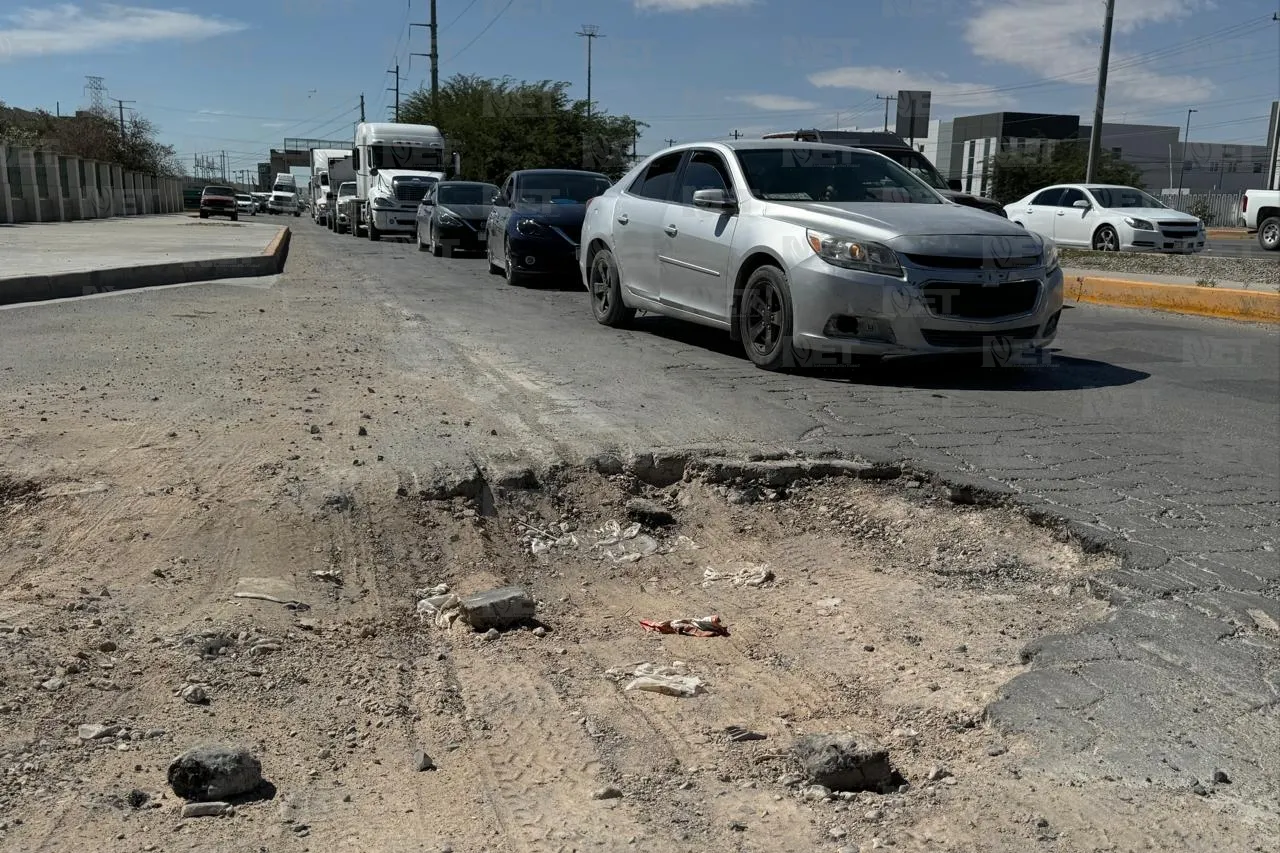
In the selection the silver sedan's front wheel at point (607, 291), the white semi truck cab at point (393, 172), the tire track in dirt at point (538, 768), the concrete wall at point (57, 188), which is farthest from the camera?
the concrete wall at point (57, 188)

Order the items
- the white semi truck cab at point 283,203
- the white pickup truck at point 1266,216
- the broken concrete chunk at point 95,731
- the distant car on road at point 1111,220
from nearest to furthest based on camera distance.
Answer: the broken concrete chunk at point 95,731 → the distant car on road at point 1111,220 → the white pickup truck at point 1266,216 → the white semi truck cab at point 283,203

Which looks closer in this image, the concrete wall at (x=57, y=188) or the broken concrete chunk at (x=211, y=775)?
the broken concrete chunk at (x=211, y=775)

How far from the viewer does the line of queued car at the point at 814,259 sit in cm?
649

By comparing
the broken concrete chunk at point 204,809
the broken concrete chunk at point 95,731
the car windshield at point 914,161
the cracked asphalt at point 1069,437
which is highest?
the car windshield at point 914,161

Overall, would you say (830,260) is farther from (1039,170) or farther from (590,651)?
(1039,170)

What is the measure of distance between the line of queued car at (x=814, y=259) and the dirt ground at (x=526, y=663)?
220cm

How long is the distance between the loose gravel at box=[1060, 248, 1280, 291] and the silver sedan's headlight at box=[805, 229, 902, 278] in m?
7.10

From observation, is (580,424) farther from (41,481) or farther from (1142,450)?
(1142,450)

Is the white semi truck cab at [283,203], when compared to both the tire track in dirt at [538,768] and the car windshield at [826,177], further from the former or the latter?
the tire track in dirt at [538,768]

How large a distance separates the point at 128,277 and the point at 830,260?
27.8 feet

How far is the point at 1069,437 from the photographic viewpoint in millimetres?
5344

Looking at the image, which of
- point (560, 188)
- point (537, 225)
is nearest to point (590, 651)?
point (537, 225)

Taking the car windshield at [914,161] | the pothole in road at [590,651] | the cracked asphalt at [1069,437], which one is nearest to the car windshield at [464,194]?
the car windshield at [914,161]

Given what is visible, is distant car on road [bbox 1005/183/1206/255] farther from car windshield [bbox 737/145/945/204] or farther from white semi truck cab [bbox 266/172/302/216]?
white semi truck cab [bbox 266/172/302/216]
